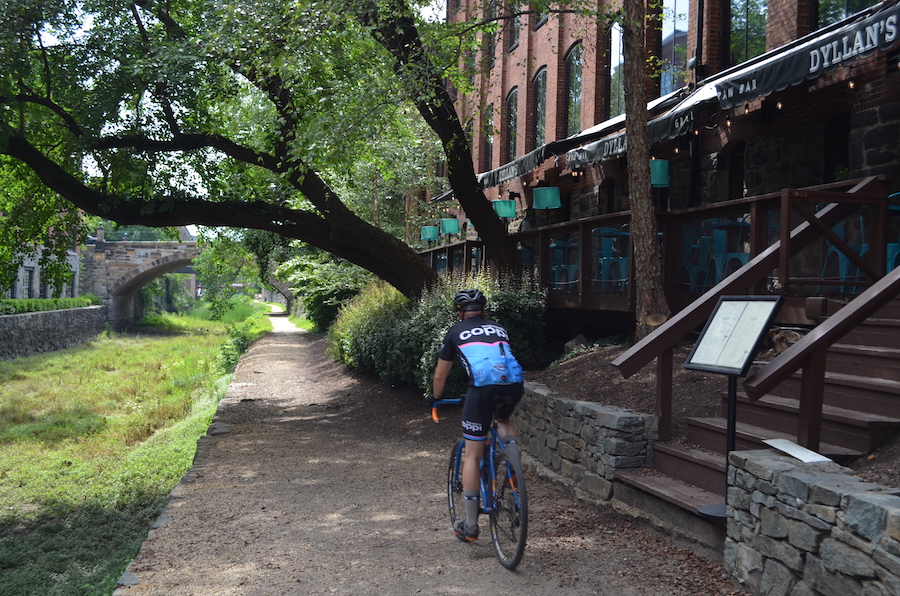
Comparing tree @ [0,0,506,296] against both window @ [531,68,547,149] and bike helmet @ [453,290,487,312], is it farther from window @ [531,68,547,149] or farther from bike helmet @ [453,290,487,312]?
window @ [531,68,547,149]

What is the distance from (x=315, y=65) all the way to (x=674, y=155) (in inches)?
255

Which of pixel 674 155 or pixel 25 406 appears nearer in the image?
pixel 674 155

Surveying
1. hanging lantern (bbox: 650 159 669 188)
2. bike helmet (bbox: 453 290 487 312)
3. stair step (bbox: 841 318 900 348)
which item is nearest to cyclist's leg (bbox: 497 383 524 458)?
bike helmet (bbox: 453 290 487 312)

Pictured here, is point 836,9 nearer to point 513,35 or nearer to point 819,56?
point 819,56

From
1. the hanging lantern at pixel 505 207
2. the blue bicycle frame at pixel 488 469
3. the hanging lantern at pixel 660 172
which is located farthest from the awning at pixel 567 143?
the blue bicycle frame at pixel 488 469

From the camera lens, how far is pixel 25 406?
18750 millimetres

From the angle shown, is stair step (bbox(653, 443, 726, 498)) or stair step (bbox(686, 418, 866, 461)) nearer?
stair step (bbox(686, 418, 866, 461))

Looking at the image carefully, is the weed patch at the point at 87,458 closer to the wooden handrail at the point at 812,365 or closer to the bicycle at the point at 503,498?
the bicycle at the point at 503,498

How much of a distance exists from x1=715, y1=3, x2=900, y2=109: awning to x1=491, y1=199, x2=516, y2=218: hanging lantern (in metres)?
10.1

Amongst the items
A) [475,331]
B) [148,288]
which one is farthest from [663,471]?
[148,288]

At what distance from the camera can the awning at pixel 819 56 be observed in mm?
6891

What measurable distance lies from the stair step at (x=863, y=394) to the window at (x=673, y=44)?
30.4ft

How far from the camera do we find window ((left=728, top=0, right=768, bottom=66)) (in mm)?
11964

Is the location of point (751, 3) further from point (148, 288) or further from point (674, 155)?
point (148, 288)
